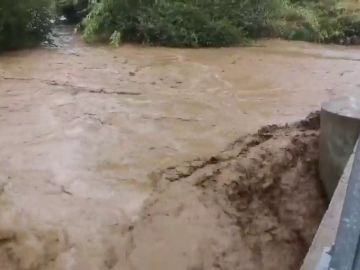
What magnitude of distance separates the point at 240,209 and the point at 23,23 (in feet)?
14.0

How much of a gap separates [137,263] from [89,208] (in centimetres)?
42

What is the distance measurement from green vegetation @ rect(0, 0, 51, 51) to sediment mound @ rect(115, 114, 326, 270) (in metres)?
A: 3.60

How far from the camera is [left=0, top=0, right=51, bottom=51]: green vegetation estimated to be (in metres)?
6.33

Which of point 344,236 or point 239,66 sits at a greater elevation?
point 344,236

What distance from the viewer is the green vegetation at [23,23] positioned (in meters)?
6.33

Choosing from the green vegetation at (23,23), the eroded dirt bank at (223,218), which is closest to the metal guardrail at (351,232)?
the eroded dirt bank at (223,218)

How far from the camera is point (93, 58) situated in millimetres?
6086

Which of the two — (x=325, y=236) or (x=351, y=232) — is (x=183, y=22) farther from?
(x=351, y=232)

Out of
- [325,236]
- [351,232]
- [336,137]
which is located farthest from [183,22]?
[351,232]

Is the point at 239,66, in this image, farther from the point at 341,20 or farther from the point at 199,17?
the point at 341,20

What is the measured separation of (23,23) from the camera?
656 cm

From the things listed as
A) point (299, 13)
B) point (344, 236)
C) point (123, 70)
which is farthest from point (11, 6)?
point (344, 236)

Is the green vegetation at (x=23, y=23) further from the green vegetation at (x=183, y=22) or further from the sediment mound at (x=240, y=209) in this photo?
the sediment mound at (x=240, y=209)

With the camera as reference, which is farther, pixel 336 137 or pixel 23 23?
pixel 23 23
